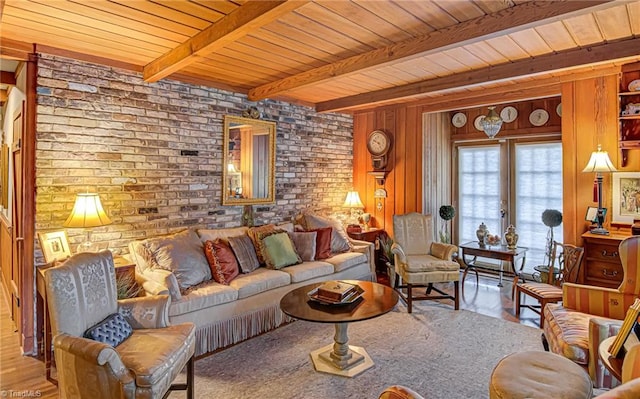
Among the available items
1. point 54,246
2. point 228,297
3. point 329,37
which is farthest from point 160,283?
point 329,37

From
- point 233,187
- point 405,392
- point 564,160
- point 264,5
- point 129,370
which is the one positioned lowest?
point 129,370

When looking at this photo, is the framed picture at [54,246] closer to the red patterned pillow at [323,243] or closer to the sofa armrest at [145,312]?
the sofa armrest at [145,312]

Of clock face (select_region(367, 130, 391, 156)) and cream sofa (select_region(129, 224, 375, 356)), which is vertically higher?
clock face (select_region(367, 130, 391, 156))

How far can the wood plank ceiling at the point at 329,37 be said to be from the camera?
7.86 feet

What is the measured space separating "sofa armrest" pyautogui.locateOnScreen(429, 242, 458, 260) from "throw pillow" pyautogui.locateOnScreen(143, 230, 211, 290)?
271 centimetres

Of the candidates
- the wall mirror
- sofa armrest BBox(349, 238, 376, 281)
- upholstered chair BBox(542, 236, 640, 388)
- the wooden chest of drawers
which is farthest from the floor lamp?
the wall mirror

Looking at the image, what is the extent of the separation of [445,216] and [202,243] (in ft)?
11.3

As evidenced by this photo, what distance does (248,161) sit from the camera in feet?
15.2

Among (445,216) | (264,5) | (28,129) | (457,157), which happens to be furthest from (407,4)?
(457,157)

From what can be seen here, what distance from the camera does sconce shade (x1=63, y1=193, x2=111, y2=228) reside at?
9.64 ft

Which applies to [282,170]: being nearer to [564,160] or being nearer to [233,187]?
[233,187]

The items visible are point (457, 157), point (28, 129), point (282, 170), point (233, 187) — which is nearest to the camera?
point (28, 129)

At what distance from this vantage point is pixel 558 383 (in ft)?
5.88

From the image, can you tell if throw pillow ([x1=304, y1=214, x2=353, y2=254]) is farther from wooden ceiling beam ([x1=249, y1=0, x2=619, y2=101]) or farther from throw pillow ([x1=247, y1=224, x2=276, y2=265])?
wooden ceiling beam ([x1=249, y1=0, x2=619, y2=101])
